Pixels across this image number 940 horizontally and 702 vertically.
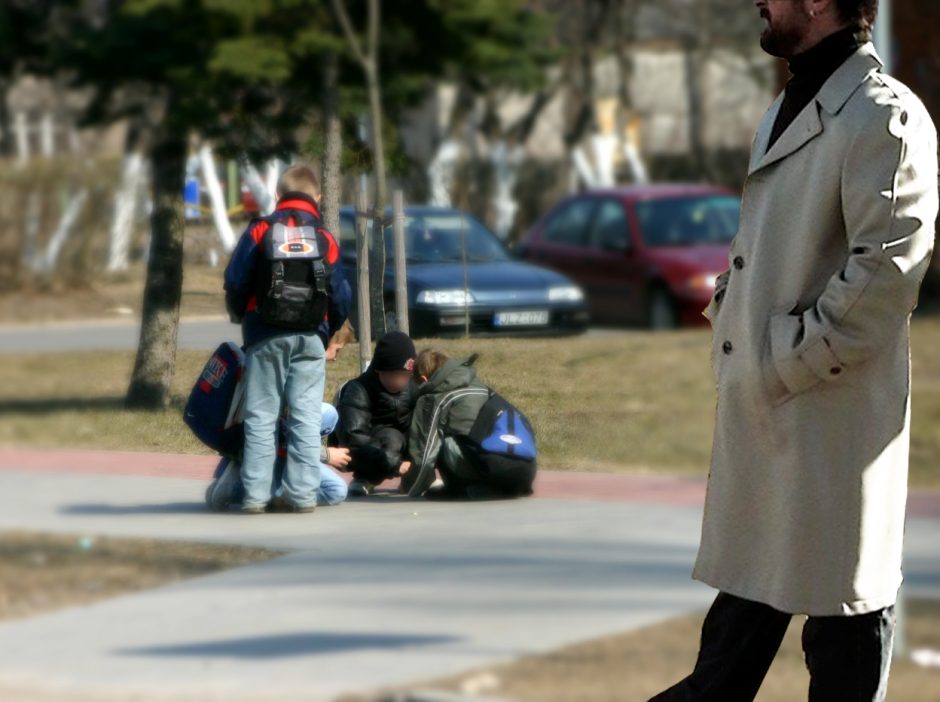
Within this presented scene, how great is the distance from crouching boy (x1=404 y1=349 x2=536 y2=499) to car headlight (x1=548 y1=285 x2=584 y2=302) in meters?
0.79

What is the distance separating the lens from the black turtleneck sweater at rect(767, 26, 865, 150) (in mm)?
3148

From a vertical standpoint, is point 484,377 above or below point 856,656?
above

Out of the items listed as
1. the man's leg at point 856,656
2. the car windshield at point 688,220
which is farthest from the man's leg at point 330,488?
the car windshield at point 688,220

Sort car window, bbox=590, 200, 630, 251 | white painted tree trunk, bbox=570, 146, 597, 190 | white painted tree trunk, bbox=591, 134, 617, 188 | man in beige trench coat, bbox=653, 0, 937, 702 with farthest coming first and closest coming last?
1. white painted tree trunk, bbox=591, 134, 617, 188
2. white painted tree trunk, bbox=570, 146, 597, 190
3. car window, bbox=590, 200, 630, 251
4. man in beige trench coat, bbox=653, 0, 937, 702

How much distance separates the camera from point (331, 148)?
13.0 feet

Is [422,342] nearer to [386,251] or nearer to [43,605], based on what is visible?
[386,251]

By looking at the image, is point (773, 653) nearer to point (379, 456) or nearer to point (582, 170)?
point (379, 456)

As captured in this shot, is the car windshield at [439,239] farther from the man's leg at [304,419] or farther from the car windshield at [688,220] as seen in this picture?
the car windshield at [688,220]

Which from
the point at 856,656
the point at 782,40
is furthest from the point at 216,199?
the point at 856,656

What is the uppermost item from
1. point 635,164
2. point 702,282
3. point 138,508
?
point 635,164

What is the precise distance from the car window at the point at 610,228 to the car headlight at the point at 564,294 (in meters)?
6.95

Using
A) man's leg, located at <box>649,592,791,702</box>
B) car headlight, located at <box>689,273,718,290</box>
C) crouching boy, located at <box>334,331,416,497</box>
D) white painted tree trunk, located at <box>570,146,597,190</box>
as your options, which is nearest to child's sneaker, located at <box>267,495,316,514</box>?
crouching boy, located at <box>334,331,416,497</box>

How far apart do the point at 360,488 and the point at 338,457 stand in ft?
0.43

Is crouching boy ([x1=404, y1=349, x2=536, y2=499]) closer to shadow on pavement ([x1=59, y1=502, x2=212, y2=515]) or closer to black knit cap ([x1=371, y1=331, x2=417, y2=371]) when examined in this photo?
black knit cap ([x1=371, y1=331, x2=417, y2=371])
